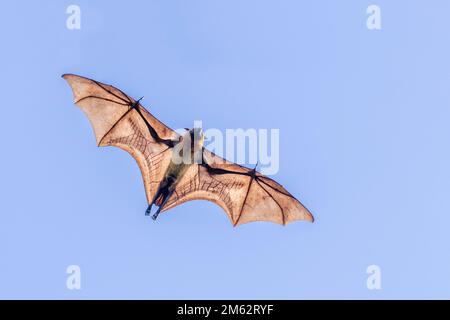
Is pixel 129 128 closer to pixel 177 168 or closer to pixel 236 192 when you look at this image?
pixel 177 168

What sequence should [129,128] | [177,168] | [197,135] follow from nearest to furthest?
[197,135] → [177,168] → [129,128]

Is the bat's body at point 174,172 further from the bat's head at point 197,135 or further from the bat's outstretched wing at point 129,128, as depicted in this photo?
the bat's head at point 197,135

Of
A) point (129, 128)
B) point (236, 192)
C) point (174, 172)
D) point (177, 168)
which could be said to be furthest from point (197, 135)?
point (236, 192)

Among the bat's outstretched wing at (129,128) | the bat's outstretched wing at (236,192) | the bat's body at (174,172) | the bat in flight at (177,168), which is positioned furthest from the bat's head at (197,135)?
the bat's outstretched wing at (129,128)

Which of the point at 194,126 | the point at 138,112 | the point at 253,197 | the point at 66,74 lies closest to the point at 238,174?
the point at 253,197

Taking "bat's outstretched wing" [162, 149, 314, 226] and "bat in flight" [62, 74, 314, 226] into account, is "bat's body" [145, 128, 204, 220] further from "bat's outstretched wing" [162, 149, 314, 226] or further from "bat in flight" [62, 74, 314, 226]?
"bat's outstretched wing" [162, 149, 314, 226]
